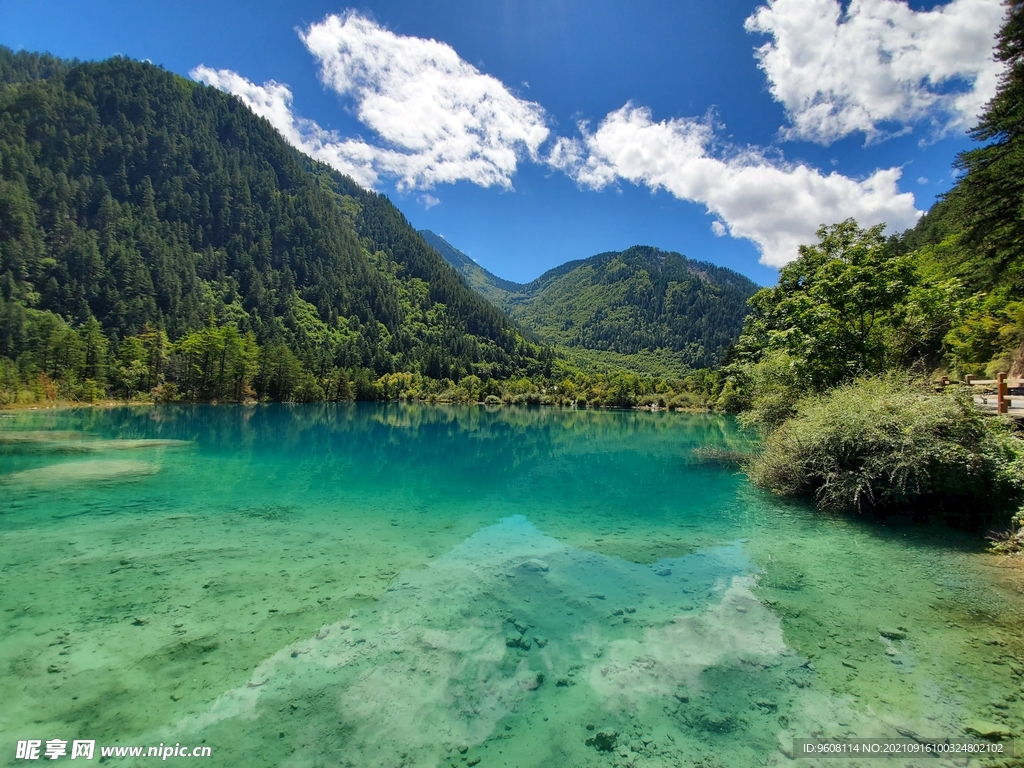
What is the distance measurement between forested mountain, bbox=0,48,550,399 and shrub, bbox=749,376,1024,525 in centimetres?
8206

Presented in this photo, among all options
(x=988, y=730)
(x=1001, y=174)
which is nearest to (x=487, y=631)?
(x=988, y=730)

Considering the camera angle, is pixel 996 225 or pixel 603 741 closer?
pixel 603 741

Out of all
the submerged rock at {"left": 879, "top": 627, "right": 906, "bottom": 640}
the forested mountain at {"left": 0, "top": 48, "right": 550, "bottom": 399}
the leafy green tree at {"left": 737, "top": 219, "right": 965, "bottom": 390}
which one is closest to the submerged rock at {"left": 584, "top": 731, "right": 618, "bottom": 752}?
the submerged rock at {"left": 879, "top": 627, "right": 906, "bottom": 640}

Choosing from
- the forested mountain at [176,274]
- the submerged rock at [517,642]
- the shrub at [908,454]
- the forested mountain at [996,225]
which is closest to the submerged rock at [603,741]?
the submerged rock at [517,642]

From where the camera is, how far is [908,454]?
12922mm

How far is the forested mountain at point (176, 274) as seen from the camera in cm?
8794

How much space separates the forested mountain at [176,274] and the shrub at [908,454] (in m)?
82.1

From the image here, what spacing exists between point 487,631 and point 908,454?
42.2 feet

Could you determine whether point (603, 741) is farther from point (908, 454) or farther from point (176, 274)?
point (176, 274)

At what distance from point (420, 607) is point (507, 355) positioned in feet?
531

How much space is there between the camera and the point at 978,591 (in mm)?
9133

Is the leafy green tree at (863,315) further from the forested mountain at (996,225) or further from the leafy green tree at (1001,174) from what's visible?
the leafy green tree at (1001,174)

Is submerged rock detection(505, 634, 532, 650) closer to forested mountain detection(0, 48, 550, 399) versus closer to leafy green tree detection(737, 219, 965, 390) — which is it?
leafy green tree detection(737, 219, 965, 390)

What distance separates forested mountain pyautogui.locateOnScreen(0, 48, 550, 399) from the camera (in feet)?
289
